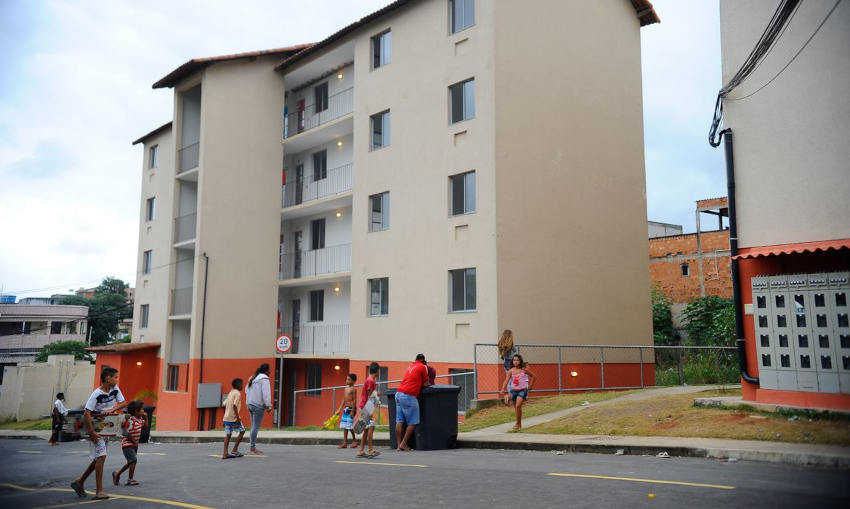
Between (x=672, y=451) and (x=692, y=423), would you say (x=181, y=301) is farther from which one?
(x=672, y=451)

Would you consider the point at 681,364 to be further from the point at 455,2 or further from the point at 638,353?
the point at 455,2

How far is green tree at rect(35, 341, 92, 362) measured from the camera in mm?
61181

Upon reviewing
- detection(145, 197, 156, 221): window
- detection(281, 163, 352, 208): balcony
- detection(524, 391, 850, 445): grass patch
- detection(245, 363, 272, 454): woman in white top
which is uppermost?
detection(145, 197, 156, 221): window

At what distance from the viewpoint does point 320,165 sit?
3136cm

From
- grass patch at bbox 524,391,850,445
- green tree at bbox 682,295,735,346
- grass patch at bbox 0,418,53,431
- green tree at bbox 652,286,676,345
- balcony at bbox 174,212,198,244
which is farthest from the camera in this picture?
grass patch at bbox 0,418,53,431

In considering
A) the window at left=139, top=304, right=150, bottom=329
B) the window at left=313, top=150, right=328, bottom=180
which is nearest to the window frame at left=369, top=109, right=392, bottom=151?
the window at left=313, top=150, right=328, bottom=180

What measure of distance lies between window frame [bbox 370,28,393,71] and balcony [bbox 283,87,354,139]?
2.58 metres

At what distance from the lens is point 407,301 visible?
2372 centimetres

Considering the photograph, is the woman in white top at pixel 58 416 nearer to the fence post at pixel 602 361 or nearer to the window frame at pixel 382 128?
the window frame at pixel 382 128

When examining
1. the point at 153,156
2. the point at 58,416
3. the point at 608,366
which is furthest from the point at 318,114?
the point at 608,366

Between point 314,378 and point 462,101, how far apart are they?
47.5 ft

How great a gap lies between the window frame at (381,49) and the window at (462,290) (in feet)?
28.8

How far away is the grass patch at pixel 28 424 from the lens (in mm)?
39100

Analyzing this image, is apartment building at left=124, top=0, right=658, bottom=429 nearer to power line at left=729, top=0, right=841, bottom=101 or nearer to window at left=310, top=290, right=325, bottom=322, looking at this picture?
window at left=310, top=290, right=325, bottom=322
